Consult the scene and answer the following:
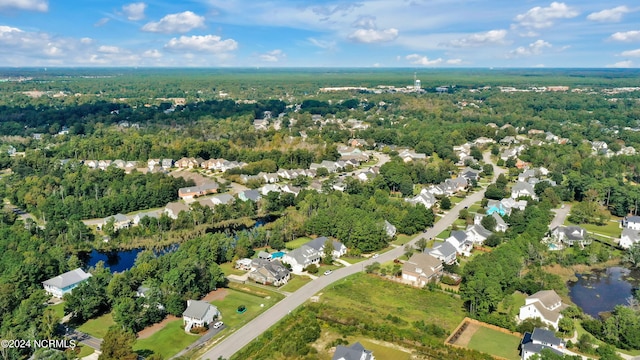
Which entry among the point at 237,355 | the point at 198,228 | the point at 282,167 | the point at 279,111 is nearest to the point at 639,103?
the point at 279,111

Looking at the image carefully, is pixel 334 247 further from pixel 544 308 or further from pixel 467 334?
pixel 544 308

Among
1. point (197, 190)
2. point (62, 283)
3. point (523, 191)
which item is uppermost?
point (523, 191)

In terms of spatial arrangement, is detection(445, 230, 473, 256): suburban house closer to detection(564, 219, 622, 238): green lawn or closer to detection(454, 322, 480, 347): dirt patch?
detection(454, 322, 480, 347): dirt patch

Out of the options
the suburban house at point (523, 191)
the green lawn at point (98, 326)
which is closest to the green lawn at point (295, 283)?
the green lawn at point (98, 326)

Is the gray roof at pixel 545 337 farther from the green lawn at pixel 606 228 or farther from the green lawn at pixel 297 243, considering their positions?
the green lawn at pixel 606 228

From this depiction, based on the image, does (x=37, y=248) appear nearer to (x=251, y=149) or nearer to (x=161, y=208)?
(x=161, y=208)

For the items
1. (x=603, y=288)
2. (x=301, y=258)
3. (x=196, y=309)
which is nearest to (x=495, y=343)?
(x=603, y=288)

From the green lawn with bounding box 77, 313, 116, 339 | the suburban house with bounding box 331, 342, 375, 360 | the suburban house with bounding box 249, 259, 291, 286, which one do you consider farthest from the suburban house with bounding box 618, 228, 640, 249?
the green lawn with bounding box 77, 313, 116, 339
